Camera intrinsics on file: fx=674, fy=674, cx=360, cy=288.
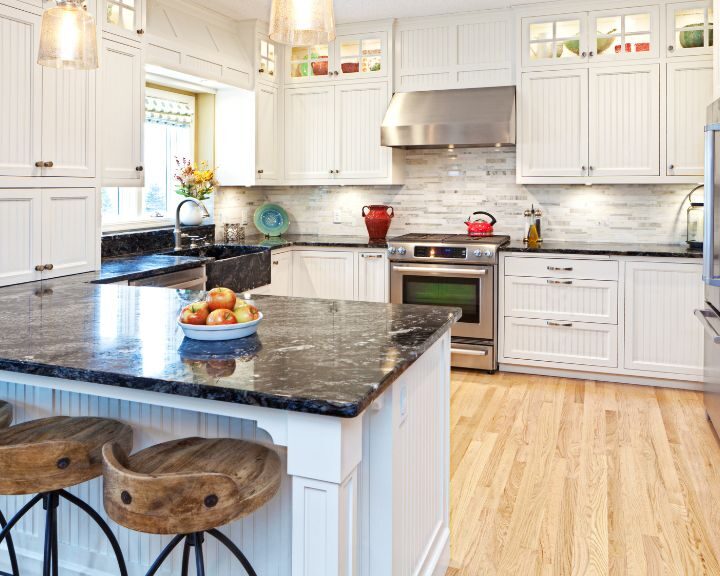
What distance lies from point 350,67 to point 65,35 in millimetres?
3800

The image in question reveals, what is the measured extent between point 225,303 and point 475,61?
12.7 ft

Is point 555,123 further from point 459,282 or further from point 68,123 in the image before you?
point 68,123

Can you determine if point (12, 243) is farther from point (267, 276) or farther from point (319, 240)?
point (319, 240)

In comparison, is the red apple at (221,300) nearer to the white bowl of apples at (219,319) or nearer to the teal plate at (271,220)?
the white bowl of apples at (219,319)

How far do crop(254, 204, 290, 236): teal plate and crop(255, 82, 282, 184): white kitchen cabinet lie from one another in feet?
1.00

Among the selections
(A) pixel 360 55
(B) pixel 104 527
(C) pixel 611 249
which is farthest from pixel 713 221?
(A) pixel 360 55

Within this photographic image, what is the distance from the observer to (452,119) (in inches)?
201

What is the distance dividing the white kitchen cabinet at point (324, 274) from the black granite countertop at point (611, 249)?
4.18 ft

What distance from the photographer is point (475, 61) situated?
5.28m

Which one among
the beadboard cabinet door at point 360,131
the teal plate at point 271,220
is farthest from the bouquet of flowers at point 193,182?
the beadboard cabinet door at point 360,131

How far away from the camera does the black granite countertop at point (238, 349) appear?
5.16 ft

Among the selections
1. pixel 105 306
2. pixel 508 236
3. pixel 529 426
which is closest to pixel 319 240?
pixel 508 236

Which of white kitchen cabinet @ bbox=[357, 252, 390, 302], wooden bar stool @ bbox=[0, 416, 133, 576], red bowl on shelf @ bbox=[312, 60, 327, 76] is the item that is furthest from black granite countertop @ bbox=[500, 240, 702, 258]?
wooden bar stool @ bbox=[0, 416, 133, 576]

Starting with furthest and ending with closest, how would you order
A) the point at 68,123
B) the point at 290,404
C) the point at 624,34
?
the point at 624,34 < the point at 68,123 < the point at 290,404
